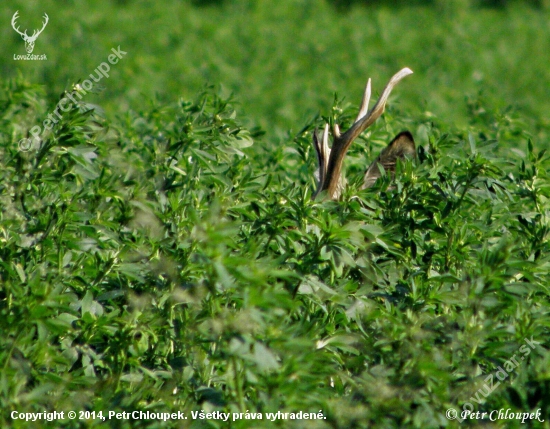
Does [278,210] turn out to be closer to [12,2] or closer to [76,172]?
[76,172]

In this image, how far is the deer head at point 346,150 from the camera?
3.84m

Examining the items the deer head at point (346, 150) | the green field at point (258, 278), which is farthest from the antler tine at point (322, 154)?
the green field at point (258, 278)

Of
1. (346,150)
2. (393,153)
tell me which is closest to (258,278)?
(346,150)

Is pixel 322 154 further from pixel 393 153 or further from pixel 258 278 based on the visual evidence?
pixel 258 278

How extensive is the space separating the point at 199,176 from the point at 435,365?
1493mm

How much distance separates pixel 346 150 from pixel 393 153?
0.25 m

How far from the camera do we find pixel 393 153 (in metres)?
3.95

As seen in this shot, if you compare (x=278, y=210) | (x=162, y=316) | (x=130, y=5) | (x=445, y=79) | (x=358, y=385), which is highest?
(x=130, y=5)

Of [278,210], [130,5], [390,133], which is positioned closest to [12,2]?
A: [130,5]

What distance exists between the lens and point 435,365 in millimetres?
2508

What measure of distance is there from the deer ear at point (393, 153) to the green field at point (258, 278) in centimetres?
26

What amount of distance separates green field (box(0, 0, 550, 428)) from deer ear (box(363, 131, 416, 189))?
0.26 meters

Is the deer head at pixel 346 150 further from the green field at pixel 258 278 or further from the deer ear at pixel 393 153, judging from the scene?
the green field at pixel 258 278

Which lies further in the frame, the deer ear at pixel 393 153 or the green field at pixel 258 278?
the deer ear at pixel 393 153
